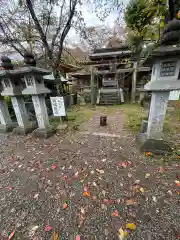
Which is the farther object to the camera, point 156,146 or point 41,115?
point 41,115

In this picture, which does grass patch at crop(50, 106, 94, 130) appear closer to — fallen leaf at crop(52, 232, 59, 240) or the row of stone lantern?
the row of stone lantern

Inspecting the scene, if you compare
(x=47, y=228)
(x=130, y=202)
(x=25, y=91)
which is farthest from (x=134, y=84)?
(x=47, y=228)

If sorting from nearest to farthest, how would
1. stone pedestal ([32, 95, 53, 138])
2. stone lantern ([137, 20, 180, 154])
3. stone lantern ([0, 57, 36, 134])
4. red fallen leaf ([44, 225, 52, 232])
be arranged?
red fallen leaf ([44, 225, 52, 232])
stone lantern ([137, 20, 180, 154])
stone lantern ([0, 57, 36, 134])
stone pedestal ([32, 95, 53, 138])

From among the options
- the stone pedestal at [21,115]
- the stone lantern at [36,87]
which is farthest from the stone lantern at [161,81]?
the stone pedestal at [21,115]

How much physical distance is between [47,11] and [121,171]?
296 inches

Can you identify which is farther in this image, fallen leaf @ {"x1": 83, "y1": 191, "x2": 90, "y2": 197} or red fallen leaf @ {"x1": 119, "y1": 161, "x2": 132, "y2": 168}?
red fallen leaf @ {"x1": 119, "y1": 161, "x2": 132, "y2": 168}

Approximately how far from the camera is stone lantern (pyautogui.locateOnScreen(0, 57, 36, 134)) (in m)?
3.64

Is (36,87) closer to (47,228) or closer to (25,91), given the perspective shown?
(25,91)

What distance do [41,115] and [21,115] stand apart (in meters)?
0.97

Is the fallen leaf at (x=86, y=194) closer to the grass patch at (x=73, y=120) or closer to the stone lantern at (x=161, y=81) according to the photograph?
the stone lantern at (x=161, y=81)

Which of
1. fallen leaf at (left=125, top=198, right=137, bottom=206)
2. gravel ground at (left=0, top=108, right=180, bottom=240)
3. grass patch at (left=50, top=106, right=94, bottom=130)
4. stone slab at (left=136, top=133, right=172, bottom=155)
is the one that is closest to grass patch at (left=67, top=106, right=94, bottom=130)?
grass patch at (left=50, top=106, right=94, bottom=130)

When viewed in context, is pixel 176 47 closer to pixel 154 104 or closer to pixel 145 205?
pixel 154 104

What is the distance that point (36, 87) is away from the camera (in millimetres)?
3586

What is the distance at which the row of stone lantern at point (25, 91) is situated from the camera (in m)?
3.45
